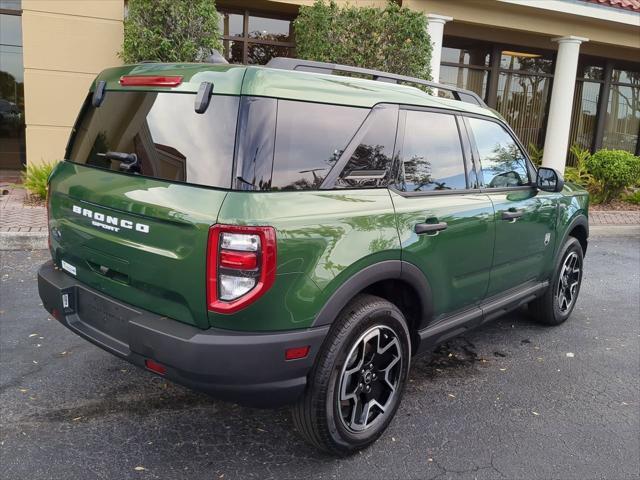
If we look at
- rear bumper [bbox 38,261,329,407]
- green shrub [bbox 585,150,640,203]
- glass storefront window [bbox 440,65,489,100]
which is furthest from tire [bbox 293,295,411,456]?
glass storefront window [bbox 440,65,489,100]

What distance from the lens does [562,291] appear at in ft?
16.1

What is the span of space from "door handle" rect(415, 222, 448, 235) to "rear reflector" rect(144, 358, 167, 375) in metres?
1.44

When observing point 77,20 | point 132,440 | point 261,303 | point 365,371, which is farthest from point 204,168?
point 77,20

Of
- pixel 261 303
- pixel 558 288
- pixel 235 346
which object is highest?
pixel 261 303

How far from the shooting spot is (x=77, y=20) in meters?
8.76

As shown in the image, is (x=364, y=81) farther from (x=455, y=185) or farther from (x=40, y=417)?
(x=40, y=417)

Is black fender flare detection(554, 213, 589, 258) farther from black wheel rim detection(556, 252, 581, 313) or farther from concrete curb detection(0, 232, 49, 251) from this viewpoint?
concrete curb detection(0, 232, 49, 251)

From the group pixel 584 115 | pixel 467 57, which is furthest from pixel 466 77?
pixel 584 115

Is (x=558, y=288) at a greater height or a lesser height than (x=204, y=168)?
lesser

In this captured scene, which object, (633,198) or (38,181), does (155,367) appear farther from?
(633,198)

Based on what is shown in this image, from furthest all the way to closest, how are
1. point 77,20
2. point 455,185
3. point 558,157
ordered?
point 558,157 < point 77,20 < point 455,185

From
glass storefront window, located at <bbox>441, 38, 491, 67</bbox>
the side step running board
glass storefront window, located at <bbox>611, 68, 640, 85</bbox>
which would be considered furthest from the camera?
glass storefront window, located at <bbox>611, 68, 640, 85</bbox>

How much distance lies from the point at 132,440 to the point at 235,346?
105 centimetres

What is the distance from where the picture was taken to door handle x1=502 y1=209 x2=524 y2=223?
3.74 meters
